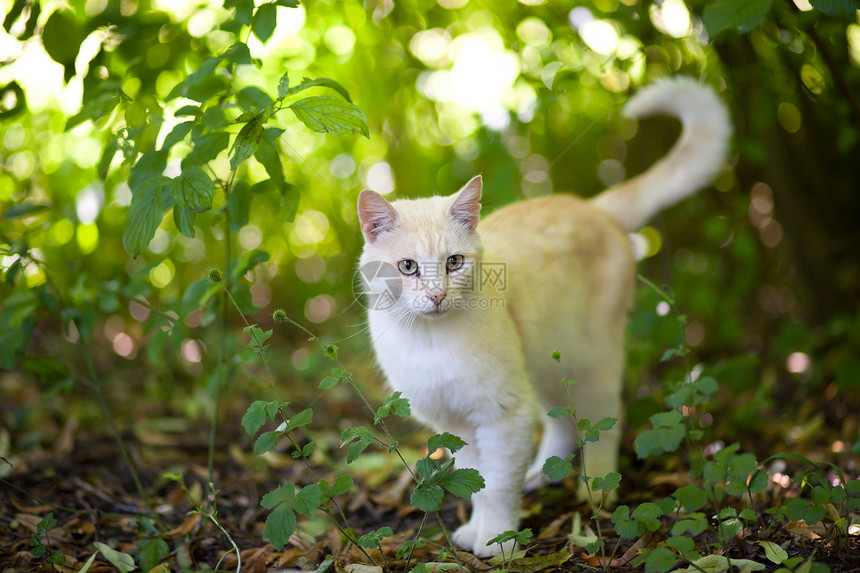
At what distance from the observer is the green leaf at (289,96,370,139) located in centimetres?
185

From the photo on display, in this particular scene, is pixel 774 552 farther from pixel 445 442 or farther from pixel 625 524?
pixel 445 442

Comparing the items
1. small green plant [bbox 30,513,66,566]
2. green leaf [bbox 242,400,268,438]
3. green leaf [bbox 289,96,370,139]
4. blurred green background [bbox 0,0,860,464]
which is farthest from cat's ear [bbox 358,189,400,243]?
small green plant [bbox 30,513,66,566]

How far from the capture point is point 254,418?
180 centimetres

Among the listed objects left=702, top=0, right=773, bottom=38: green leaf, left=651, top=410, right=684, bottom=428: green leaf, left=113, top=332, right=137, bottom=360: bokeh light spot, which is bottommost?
left=113, top=332, right=137, bottom=360: bokeh light spot

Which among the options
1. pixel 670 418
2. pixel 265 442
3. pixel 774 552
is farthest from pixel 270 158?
pixel 774 552

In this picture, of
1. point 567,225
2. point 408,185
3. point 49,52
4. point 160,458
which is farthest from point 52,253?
point 567,225

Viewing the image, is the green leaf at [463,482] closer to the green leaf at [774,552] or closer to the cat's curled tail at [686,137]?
the green leaf at [774,552]

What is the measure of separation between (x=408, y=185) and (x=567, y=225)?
6.52 ft

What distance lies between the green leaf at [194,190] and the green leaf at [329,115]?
34 centimetres

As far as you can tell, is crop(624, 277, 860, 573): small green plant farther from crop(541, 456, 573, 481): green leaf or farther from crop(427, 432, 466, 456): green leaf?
crop(427, 432, 466, 456): green leaf

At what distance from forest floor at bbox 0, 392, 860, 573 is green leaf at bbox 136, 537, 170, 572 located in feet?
0.04

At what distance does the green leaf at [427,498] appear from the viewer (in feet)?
5.74

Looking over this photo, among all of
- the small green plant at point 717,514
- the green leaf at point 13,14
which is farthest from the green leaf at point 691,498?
the green leaf at point 13,14

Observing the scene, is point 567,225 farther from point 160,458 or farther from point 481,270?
point 160,458
